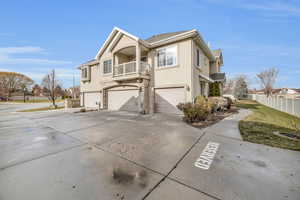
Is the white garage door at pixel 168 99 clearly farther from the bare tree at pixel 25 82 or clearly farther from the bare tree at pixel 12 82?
the bare tree at pixel 25 82

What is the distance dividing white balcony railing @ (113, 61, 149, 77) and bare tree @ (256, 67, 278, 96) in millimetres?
36200

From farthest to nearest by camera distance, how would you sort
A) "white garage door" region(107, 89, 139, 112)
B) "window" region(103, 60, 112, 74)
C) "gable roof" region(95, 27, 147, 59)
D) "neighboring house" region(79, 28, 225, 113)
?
"window" region(103, 60, 112, 74) < "white garage door" region(107, 89, 139, 112) < "gable roof" region(95, 27, 147, 59) < "neighboring house" region(79, 28, 225, 113)

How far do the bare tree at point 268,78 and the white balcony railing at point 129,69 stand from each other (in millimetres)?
36200

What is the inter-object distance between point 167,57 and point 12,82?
65103 mm

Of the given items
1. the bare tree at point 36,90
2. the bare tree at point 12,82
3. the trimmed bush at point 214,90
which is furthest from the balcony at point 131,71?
the bare tree at point 36,90

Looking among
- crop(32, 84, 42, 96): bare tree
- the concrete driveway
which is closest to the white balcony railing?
the concrete driveway

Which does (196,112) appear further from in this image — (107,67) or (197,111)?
(107,67)

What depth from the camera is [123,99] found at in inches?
517

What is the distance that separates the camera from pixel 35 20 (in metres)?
11.5

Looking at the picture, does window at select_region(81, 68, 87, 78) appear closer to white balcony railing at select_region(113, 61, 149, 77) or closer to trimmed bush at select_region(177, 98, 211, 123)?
white balcony railing at select_region(113, 61, 149, 77)

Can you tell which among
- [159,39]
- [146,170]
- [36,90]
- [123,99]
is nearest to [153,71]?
[159,39]

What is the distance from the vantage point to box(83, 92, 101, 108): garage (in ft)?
53.7

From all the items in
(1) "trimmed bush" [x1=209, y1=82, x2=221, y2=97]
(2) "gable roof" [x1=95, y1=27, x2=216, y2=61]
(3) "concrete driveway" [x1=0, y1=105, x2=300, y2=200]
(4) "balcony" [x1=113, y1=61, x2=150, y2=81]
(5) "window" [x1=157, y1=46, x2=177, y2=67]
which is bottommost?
(3) "concrete driveway" [x1=0, y1=105, x2=300, y2=200]

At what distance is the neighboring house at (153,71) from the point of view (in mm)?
9617
